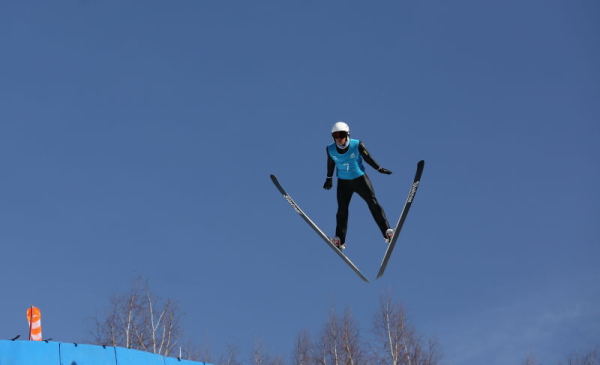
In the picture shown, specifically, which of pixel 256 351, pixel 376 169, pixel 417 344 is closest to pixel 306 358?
pixel 256 351

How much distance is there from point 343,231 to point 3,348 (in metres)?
5.79

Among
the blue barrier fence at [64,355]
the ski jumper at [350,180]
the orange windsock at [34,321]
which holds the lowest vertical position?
the blue barrier fence at [64,355]

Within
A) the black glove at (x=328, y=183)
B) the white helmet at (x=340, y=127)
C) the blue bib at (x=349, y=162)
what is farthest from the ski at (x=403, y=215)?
the white helmet at (x=340, y=127)

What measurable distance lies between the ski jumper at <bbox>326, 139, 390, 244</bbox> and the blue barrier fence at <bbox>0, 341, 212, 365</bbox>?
185 inches

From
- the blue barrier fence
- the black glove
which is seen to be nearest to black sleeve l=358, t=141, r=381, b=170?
the black glove

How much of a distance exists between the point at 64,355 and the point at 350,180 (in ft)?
18.6

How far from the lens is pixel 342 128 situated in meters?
12.5

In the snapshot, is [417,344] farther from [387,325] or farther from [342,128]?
[342,128]

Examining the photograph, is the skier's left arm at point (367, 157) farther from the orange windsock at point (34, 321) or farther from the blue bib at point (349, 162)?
the orange windsock at point (34, 321)

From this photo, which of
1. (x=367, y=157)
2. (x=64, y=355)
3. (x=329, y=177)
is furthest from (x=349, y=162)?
(x=64, y=355)

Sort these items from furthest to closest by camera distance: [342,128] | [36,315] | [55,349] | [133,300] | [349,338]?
[349,338], [133,300], [36,315], [55,349], [342,128]

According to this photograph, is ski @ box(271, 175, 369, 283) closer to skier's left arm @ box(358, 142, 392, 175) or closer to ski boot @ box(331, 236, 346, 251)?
→ ski boot @ box(331, 236, 346, 251)

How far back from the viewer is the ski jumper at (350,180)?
42.4 feet

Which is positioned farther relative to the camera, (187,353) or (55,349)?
(187,353)
